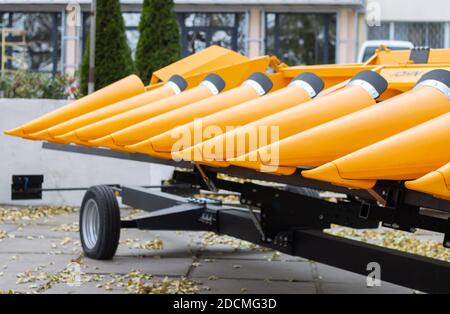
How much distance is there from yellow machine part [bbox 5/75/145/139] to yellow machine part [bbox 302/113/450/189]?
3.75 metres

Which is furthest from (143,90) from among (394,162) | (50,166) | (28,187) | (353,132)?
(50,166)

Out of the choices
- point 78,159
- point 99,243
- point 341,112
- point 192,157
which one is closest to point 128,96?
point 99,243

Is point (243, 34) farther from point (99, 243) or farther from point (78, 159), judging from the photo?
point (99, 243)

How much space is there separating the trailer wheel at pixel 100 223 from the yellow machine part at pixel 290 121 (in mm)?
3181

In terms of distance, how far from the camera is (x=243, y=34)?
91.1 ft

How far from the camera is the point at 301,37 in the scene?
27984mm

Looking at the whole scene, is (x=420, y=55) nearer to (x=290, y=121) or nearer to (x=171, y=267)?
(x=290, y=121)

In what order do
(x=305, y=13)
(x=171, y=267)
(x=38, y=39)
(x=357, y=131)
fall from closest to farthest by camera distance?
(x=357, y=131), (x=171, y=267), (x=305, y=13), (x=38, y=39)

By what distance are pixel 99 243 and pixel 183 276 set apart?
0.98 m

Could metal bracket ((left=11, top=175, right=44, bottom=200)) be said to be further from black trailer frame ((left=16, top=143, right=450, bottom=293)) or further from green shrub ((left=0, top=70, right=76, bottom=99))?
green shrub ((left=0, top=70, right=76, bottom=99))

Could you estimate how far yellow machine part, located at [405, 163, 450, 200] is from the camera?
151 inches

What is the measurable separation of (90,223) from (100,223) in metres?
Answer: 0.40

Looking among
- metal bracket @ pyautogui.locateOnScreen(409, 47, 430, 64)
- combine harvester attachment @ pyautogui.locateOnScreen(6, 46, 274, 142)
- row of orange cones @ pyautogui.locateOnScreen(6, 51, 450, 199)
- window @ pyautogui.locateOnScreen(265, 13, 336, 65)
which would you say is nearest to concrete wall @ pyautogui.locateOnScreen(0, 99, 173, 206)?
combine harvester attachment @ pyautogui.locateOnScreen(6, 46, 274, 142)

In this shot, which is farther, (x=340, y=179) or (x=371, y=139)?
(x=371, y=139)
